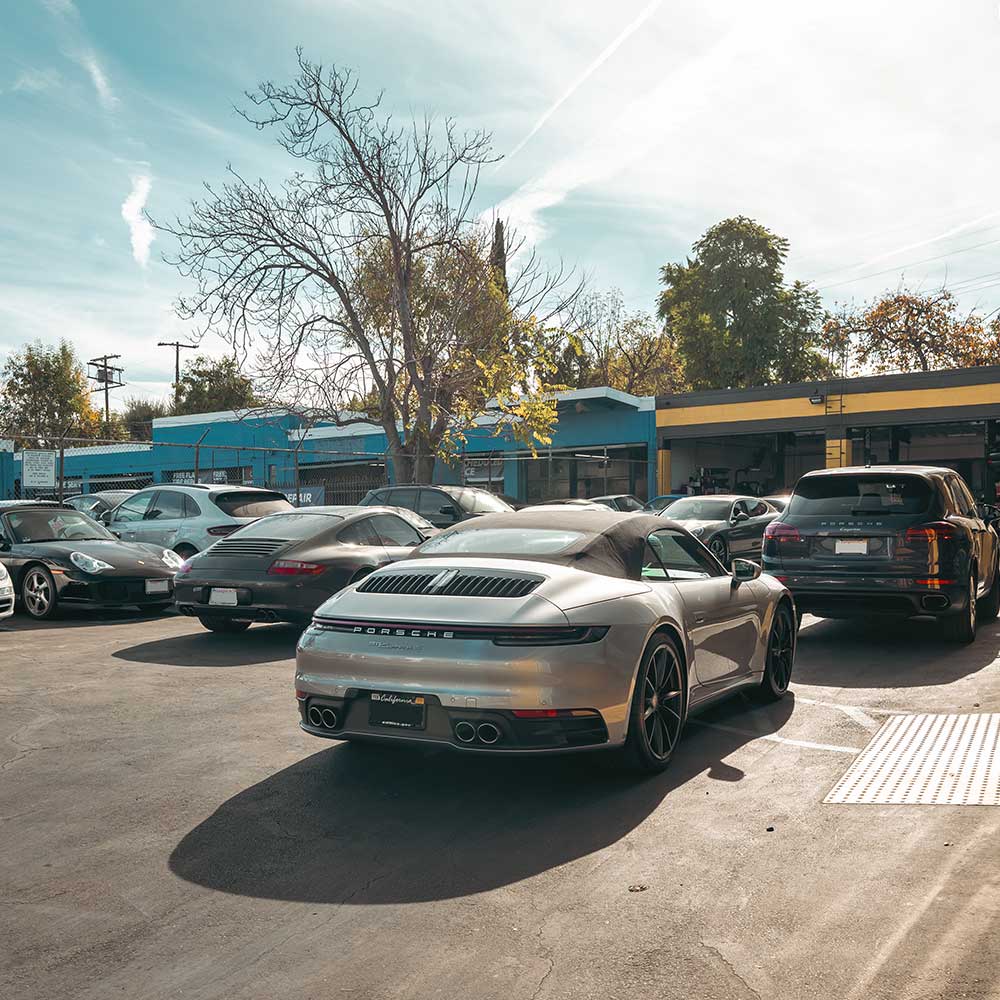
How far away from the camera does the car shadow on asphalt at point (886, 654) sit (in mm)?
8242

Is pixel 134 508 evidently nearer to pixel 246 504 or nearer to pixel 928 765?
pixel 246 504

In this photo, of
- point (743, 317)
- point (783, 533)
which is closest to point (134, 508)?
point (783, 533)

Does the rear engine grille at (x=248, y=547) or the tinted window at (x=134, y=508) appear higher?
the tinted window at (x=134, y=508)

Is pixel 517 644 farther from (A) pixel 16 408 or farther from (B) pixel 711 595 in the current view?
(A) pixel 16 408

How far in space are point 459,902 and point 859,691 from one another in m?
4.86

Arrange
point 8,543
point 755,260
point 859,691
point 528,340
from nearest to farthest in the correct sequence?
1. point 859,691
2. point 8,543
3. point 528,340
4. point 755,260

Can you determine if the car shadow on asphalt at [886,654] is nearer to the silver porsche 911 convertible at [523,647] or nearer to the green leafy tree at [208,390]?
the silver porsche 911 convertible at [523,647]

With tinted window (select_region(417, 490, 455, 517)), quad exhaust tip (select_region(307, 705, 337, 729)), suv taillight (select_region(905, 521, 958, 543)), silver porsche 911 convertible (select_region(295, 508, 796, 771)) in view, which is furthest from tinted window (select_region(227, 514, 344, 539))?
suv taillight (select_region(905, 521, 958, 543))

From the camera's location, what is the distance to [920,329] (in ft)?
164

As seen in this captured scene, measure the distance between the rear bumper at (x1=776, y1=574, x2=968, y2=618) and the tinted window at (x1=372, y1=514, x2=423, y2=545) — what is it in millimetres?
3924

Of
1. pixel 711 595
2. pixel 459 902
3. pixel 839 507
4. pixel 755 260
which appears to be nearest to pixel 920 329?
pixel 755 260

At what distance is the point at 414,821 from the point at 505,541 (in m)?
1.80

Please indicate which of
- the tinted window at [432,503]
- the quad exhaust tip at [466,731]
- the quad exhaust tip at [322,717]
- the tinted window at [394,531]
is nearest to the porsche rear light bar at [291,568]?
the tinted window at [394,531]

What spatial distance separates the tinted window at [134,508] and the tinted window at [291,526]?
5426 millimetres
